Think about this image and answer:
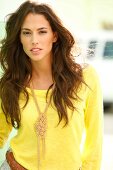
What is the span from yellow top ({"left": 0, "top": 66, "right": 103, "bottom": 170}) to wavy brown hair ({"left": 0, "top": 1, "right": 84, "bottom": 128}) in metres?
0.04

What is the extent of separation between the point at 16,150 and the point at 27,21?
692 mm

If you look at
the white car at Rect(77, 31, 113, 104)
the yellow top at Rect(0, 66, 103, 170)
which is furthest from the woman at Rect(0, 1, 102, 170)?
the white car at Rect(77, 31, 113, 104)

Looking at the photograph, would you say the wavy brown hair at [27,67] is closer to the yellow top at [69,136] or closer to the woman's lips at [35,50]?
the yellow top at [69,136]

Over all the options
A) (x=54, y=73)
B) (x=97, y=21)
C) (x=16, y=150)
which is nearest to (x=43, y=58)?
(x=54, y=73)

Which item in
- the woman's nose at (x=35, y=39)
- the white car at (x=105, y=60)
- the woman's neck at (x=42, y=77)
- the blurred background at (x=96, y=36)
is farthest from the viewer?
the white car at (x=105, y=60)

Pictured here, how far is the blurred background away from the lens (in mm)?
2426

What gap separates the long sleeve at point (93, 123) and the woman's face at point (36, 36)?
28 cm

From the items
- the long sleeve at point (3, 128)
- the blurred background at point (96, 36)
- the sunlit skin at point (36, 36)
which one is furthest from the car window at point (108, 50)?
the sunlit skin at point (36, 36)

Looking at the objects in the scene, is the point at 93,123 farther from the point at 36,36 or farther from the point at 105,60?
the point at 105,60

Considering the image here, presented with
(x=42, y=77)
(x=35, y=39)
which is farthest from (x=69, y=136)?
(x=35, y=39)

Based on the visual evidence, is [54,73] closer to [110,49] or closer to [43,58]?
[43,58]

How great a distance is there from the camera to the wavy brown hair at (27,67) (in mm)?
2117

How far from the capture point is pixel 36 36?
208 cm

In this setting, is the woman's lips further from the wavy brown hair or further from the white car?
the white car
